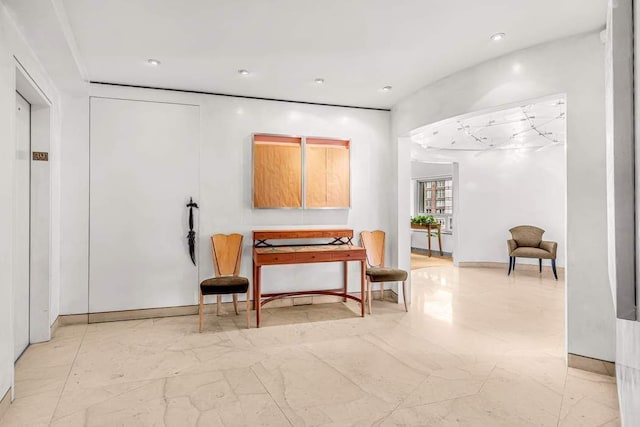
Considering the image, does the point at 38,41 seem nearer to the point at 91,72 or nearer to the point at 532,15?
the point at 91,72

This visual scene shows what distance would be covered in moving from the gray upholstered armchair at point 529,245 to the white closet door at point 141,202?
19.6 feet

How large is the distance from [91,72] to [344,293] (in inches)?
151

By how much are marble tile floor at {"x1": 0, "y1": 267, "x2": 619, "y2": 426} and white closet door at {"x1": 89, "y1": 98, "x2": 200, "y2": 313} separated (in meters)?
0.42

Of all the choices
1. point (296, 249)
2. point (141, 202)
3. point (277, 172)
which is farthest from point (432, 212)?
point (141, 202)

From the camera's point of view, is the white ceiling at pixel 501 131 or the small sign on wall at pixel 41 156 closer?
the small sign on wall at pixel 41 156

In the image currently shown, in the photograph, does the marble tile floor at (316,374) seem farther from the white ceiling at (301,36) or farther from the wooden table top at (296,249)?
the white ceiling at (301,36)

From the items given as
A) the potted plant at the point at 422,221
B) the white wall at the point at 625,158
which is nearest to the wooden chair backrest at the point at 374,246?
the white wall at the point at 625,158

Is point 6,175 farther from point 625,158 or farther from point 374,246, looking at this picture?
point 374,246

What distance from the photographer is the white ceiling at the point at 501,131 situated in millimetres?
5105

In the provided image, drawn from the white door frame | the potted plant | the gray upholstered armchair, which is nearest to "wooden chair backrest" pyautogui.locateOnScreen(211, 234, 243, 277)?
the white door frame

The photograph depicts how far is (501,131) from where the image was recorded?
6496 mm

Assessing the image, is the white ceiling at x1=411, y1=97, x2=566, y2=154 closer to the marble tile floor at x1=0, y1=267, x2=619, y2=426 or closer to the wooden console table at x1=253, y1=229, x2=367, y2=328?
the wooden console table at x1=253, y1=229, x2=367, y2=328

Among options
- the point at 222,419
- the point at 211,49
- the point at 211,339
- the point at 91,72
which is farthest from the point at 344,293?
the point at 91,72

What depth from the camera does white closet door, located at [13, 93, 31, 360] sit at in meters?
3.34
